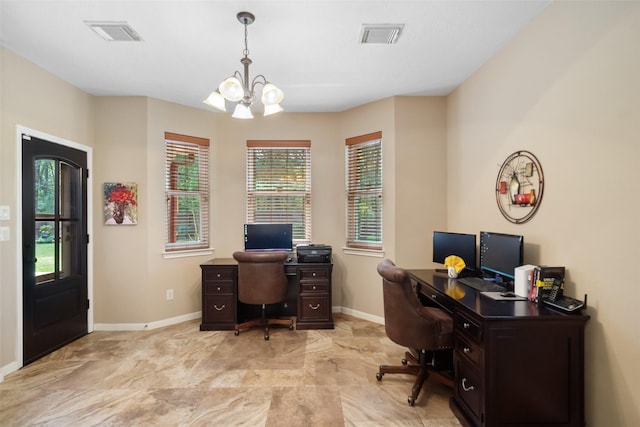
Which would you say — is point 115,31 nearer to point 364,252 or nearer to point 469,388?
point 364,252

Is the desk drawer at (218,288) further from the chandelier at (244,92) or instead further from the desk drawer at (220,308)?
the chandelier at (244,92)

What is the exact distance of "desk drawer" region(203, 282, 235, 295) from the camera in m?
3.50

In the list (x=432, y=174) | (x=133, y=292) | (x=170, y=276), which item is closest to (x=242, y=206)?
(x=170, y=276)

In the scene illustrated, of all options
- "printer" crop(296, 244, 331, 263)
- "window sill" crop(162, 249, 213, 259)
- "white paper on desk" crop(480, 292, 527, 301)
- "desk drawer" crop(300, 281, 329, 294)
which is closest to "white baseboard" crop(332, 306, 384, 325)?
"desk drawer" crop(300, 281, 329, 294)

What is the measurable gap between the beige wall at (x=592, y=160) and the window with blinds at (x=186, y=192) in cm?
352

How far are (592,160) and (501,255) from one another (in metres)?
0.90

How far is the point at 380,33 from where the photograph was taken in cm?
231

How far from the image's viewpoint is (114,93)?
3445mm

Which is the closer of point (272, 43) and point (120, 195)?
point (272, 43)

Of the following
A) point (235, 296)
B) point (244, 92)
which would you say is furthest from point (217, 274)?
point (244, 92)

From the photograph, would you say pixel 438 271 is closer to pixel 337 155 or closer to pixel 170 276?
pixel 337 155

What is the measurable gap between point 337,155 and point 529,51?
2340 millimetres

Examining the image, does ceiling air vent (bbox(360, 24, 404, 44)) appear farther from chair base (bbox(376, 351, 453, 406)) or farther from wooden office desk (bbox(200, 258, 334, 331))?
chair base (bbox(376, 351, 453, 406))

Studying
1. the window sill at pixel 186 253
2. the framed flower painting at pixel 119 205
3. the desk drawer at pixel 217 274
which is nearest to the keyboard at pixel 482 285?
Answer: the desk drawer at pixel 217 274
